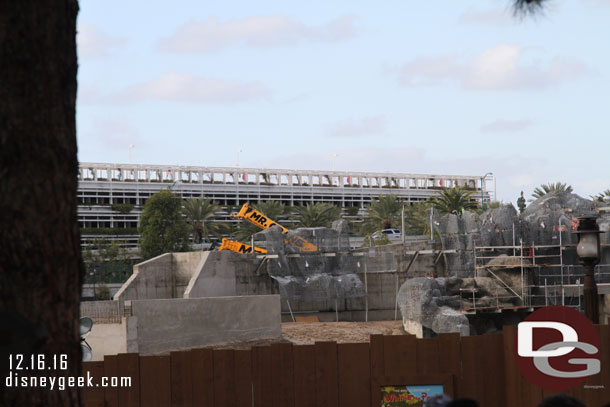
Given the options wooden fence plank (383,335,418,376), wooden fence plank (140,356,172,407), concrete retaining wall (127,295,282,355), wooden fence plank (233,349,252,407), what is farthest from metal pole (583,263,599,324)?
concrete retaining wall (127,295,282,355)

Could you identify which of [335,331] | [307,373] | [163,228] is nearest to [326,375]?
[307,373]

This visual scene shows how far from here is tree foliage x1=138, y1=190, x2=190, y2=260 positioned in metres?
65.1

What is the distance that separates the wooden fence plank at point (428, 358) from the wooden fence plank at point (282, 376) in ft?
4.68

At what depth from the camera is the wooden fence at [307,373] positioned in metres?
9.38

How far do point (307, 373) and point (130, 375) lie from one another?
195 cm

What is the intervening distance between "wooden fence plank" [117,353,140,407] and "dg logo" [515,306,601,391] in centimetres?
415

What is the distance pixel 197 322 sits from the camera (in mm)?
28656

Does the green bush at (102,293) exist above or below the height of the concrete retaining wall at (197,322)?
below

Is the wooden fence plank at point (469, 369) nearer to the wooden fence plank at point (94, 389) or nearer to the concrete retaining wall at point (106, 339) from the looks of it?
the wooden fence plank at point (94, 389)

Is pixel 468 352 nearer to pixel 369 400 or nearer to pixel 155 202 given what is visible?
pixel 369 400

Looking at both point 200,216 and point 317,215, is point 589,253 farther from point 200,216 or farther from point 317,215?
point 200,216

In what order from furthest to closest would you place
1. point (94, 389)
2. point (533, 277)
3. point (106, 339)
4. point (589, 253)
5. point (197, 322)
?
point (533, 277), point (197, 322), point (106, 339), point (589, 253), point (94, 389)

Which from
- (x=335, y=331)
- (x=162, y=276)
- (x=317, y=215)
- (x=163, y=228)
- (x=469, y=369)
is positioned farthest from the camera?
(x=317, y=215)

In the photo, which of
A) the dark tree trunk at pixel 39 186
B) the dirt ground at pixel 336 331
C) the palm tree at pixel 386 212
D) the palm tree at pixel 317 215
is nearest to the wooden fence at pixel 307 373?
the dark tree trunk at pixel 39 186
